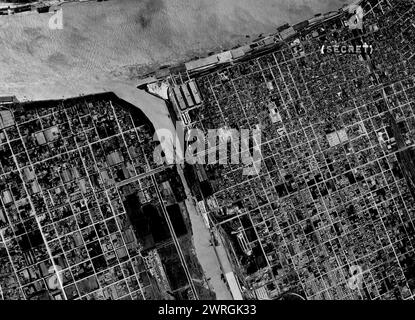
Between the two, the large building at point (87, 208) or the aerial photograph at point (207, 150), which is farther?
the aerial photograph at point (207, 150)

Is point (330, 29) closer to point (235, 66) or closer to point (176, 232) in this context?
point (235, 66)

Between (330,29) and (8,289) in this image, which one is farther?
(330,29)

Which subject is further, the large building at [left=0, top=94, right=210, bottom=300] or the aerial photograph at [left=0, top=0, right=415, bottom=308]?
the aerial photograph at [left=0, top=0, right=415, bottom=308]

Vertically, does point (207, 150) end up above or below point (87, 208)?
above

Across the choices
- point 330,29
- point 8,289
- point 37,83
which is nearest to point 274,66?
point 330,29

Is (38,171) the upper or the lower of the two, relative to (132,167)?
upper

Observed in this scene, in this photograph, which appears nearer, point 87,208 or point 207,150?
point 87,208
